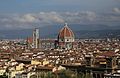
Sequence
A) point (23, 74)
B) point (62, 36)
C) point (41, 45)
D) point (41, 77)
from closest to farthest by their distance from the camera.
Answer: point (41, 77), point (23, 74), point (62, 36), point (41, 45)

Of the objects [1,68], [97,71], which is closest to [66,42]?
[1,68]

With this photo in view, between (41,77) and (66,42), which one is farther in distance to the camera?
(66,42)

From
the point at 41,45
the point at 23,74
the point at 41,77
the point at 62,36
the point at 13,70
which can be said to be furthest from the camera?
the point at 41,45

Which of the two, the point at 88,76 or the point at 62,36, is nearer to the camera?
the point at 88,76

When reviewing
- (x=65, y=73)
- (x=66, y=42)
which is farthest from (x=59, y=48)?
(x=65, y=73)

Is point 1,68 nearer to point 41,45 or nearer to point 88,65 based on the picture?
point 88,65

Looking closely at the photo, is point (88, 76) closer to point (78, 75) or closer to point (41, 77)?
point (78, 75)

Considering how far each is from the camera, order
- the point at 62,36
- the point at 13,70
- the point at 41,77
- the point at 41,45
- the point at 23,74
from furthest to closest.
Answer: the point at 41,45
the point at 62,36
the point at 13,70
the point at 23,74
the point at 41,77

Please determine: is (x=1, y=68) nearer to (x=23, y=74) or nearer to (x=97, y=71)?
(x=23, y=74)
